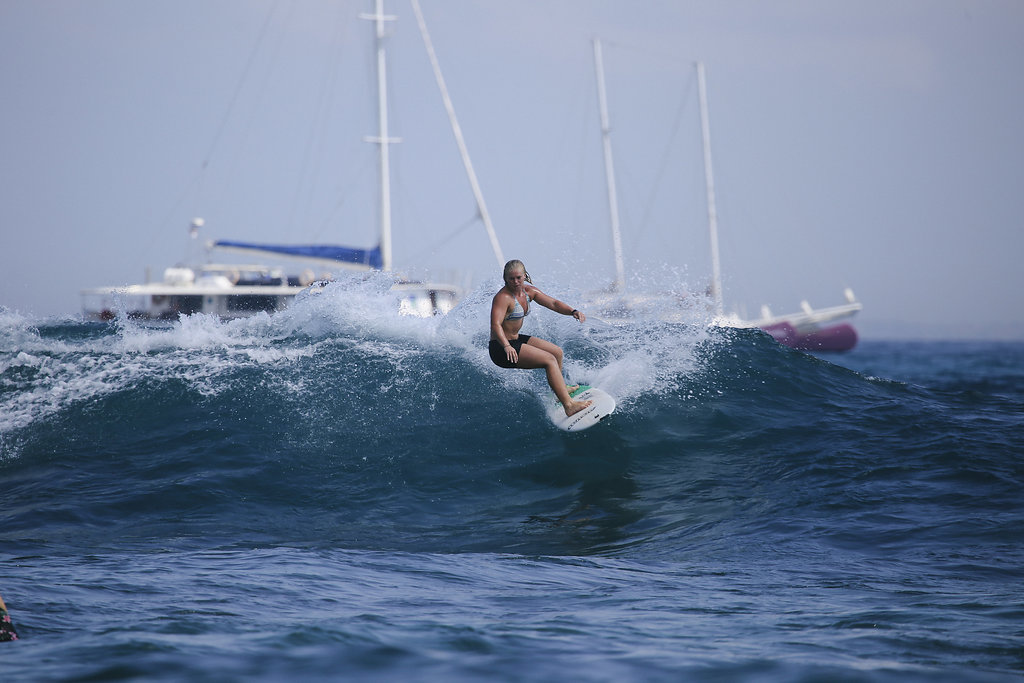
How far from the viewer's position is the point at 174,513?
7770mm

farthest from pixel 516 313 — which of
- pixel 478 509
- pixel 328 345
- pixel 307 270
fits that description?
pixel 307 270

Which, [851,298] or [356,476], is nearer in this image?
[356,476]

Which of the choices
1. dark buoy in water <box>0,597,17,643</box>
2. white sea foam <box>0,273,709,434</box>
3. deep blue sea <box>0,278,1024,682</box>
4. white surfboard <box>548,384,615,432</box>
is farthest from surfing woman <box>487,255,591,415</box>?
dark buoy in water <box>0,597,17,643</box>

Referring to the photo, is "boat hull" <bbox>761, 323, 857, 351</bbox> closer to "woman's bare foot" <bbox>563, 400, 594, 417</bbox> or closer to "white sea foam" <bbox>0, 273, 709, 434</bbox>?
"white sea foam" <bbox>0, 273, 709, 434</bbox>

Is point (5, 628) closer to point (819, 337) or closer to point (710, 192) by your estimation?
point (710, 192)

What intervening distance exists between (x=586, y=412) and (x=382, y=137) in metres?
25.3

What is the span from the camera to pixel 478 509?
8.09m

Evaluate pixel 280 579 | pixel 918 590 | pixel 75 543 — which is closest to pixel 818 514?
pixel 918 590

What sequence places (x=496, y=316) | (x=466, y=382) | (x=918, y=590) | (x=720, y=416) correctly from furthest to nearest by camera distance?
(x=466, y=382) → (x=720, y=416) → (x=496, y=316) → (x=918, y=590)

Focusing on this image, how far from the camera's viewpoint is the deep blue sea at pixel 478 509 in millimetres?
4074

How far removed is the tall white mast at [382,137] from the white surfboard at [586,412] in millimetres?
23404

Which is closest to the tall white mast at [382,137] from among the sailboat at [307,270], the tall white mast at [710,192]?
the sailboat at [307,270]

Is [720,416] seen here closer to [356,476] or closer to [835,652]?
[356,476]

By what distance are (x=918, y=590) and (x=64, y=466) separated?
8572mm
